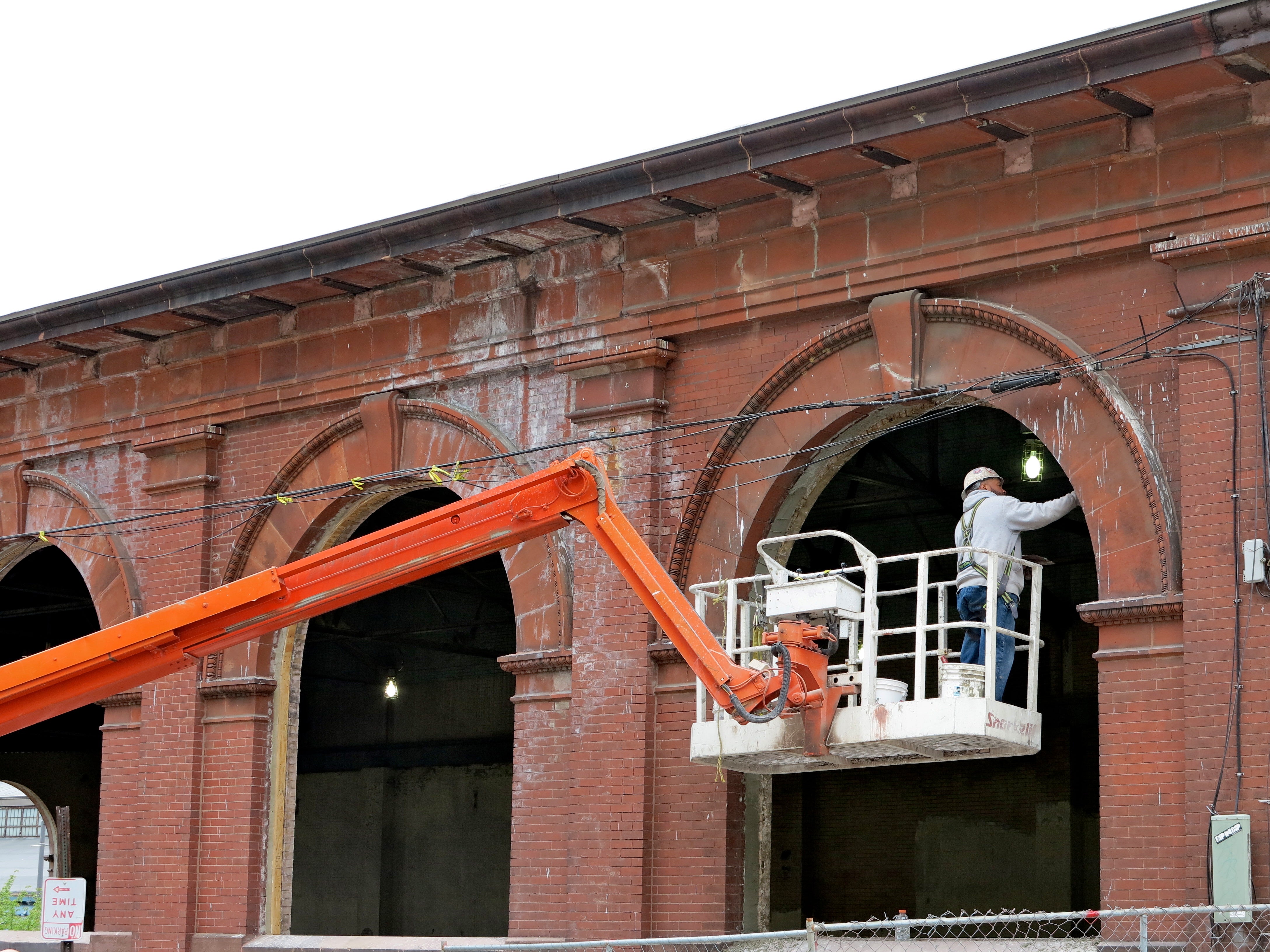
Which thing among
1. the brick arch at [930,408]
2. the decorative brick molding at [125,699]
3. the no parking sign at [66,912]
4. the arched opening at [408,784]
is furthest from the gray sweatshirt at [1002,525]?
the arched opening at [408,784]

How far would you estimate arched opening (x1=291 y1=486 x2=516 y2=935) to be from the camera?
27672mm

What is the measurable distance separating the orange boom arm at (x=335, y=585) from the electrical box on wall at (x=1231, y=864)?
336cm

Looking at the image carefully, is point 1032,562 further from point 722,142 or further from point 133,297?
point 133,297

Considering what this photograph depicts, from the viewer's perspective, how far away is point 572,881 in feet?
47.5

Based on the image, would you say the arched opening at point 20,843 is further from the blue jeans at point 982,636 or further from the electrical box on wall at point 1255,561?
the electrical box on wall at point 1255,561

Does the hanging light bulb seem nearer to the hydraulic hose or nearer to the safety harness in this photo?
the safety harness

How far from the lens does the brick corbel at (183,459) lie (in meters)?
17.9

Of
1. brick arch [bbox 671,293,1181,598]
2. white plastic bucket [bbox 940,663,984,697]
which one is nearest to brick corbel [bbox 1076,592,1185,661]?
brick arch [bbox 671,293,1181,598]

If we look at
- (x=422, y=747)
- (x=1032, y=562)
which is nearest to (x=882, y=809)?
(x=422, y=747)

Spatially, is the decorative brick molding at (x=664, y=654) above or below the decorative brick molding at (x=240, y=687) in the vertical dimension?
above

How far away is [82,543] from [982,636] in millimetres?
10729

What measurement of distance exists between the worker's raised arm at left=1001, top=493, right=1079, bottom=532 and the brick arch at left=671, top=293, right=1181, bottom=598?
25 cm

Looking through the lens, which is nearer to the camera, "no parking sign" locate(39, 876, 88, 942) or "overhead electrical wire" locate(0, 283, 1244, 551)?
"overhead electrical wire" locate(0, 283, 1244, 551)

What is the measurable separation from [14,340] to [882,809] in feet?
41.8
